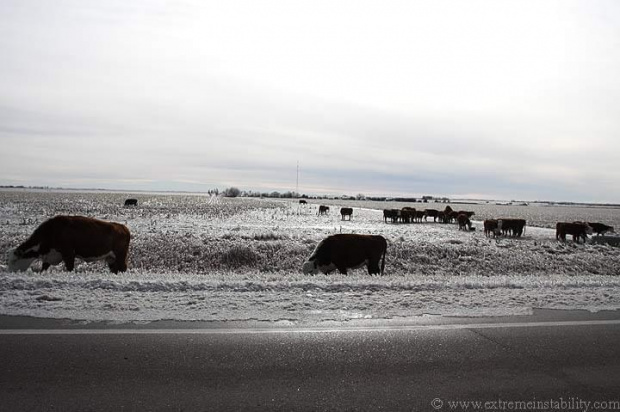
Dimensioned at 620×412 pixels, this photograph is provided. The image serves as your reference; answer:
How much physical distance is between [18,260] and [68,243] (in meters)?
1.15

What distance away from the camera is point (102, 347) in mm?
5031

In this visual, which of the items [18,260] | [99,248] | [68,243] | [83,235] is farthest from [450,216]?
[18,260]

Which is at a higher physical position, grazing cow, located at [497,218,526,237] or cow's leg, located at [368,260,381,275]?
grazing cow, located at [497,218,526,237]

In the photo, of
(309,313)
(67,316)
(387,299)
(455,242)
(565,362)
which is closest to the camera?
(565,362)

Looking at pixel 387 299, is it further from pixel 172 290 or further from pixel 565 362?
pixel 172 290

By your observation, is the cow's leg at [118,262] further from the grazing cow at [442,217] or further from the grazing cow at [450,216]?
the grazing cow at [450,216]

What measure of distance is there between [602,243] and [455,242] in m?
11.3

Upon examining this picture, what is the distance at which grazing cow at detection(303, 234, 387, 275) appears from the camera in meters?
13.9

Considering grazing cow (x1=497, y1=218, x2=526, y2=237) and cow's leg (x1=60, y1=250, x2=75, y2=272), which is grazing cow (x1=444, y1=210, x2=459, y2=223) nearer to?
grazing cow (x1=497, y1=218, x2=526, y2=237)

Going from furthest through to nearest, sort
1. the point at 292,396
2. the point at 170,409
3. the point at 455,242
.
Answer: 1. the point at 455,242
2. the point at 292,396
3. the point at 170,409

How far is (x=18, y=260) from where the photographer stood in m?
11.7

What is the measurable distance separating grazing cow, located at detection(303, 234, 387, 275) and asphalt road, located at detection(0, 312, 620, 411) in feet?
25.4

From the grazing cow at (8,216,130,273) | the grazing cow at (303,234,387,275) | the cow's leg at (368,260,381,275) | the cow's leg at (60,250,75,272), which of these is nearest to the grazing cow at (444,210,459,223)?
the cow's leg at (368,260,381,275)

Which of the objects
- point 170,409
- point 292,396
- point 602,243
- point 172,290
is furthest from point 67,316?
point 602,243
